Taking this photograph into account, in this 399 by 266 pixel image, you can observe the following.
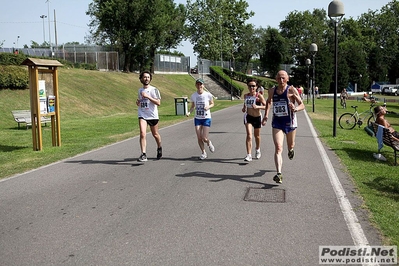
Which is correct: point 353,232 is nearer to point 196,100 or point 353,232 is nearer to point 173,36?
point 196,100

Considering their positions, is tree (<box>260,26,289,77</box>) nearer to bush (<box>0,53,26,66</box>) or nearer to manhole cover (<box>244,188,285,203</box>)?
bush (<box>0,53,26,66</box>)

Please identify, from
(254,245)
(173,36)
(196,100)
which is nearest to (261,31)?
(173,36)

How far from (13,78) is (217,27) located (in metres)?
63.1

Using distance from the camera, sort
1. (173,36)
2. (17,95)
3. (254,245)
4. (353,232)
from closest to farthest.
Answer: (254,245)
(353,232)
(17,95)
(173,36)

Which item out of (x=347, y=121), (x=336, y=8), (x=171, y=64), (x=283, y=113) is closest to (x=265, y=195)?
(x=283, y=113)

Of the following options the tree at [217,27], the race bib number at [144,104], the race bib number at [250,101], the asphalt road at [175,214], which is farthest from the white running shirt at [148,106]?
the tree at [217,27]

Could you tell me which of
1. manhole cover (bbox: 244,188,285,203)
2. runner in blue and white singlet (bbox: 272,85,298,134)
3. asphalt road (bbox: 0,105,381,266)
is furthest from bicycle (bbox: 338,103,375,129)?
manhole cover (bbox: 244,188,285,203)

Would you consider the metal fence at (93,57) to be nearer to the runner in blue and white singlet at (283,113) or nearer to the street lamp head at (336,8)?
the street lamp head at (336,8)

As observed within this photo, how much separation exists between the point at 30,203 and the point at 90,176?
192cm

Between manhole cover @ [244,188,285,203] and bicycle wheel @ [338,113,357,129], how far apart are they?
A: 13405mm

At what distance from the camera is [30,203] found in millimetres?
6227

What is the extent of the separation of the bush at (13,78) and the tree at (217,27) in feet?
182

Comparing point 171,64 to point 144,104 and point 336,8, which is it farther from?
point 144,104

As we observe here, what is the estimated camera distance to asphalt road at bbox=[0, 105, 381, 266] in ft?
14.1
